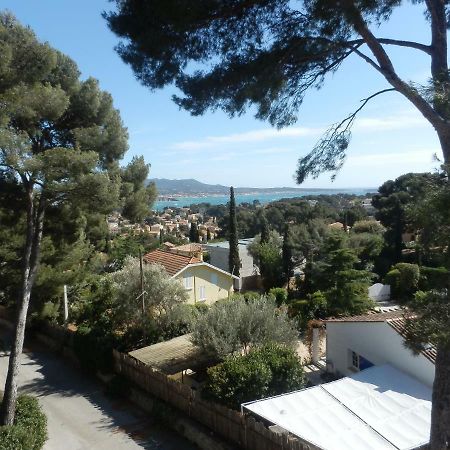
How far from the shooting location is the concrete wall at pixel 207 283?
90.3ft

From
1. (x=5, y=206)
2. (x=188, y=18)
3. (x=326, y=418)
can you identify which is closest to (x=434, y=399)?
(x=326, y=418)

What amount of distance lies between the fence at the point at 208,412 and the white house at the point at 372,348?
4.22m

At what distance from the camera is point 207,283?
2838cm

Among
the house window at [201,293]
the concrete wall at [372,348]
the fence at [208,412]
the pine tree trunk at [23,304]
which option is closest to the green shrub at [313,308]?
the house window at [201,293]

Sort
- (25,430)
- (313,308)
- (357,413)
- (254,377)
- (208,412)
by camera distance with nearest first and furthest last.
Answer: (357,413)
(25,430)
(254,377)
(208,412)
(313,308)

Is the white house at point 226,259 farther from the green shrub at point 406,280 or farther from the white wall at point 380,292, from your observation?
the green shrub at point 406,280

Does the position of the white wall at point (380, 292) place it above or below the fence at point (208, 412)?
below

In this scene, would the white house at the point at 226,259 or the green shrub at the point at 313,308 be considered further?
the white house at the point at 226,259

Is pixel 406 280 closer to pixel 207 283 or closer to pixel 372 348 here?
pixel 207 283

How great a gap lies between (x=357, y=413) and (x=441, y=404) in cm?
392

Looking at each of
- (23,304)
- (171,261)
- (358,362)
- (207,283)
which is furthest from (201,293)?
(23,304)

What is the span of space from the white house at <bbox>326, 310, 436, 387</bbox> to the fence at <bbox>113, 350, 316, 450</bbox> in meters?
4.22

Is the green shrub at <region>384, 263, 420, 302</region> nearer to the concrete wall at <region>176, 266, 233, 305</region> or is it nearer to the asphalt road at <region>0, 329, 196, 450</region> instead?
the concrete wall at <region>176, 266, 233, 305</region>

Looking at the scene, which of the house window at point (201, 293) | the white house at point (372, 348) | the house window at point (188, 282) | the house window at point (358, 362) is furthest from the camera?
the house window at point (201, 293)
